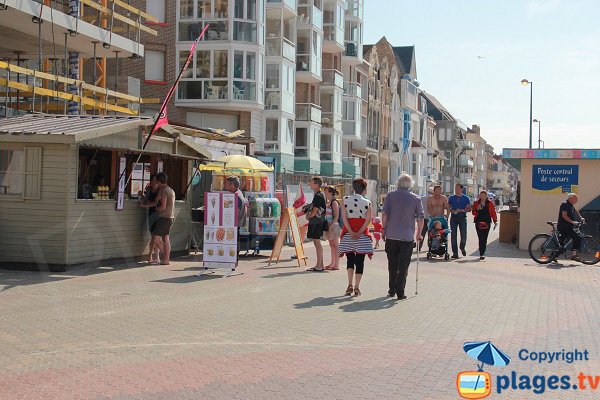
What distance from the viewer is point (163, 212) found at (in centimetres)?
1727

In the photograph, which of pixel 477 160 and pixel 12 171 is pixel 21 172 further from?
pixel 477 160

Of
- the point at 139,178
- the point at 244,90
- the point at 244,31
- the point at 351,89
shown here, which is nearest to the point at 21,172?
the point at 139,178

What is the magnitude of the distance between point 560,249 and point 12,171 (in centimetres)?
1204

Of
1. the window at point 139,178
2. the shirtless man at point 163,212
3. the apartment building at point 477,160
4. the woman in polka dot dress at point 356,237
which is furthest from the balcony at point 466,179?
the woman in polka dot dress at point 356,237

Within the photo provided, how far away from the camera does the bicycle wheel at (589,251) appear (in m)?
20.2

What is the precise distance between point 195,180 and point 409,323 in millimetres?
11120

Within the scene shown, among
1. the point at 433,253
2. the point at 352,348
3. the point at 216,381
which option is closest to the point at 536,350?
the point at 352,348

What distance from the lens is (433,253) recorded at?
68.9 feet

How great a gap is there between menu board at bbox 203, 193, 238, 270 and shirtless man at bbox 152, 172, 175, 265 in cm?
187

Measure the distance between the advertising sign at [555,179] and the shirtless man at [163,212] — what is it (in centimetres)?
1220

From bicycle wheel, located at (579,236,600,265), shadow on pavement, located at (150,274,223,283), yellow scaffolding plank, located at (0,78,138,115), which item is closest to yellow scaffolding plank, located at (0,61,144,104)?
yellow scaffolding plank, located at (0,78,138,115)

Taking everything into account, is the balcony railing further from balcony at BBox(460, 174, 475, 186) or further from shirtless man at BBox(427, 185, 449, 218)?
balcony at BBox(460, 174, 475, 186)

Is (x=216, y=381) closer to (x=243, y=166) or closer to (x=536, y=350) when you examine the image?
(x=536, y=350)

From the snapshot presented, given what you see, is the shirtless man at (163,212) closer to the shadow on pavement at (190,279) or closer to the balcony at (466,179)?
the shadow on pavement at (190,279)
